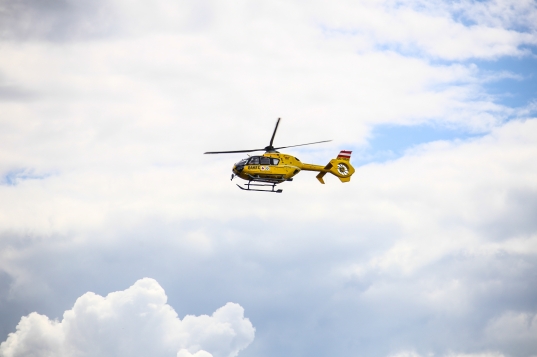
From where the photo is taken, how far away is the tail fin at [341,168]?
9706 centimetres

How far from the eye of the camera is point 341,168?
3831 inches

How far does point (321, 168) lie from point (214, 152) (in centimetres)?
1728

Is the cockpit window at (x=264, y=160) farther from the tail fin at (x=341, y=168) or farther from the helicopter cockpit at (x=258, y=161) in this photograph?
the tail fin at (x=341, y=168)

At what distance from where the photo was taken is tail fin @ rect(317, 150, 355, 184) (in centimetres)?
9706

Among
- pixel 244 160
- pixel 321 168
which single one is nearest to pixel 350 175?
pixel 321 168

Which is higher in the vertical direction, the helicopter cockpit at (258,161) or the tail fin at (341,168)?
the tail fin at (341,168)

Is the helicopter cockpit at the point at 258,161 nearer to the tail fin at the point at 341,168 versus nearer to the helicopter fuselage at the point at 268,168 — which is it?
the helicopter fuselage at the point at 268,168

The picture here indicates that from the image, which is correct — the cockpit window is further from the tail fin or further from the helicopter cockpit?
the tail fin

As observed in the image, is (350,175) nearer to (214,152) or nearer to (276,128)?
(276,128)

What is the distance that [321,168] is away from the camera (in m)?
96.4

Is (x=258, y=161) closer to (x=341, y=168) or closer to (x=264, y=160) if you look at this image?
(x=264, y=160)

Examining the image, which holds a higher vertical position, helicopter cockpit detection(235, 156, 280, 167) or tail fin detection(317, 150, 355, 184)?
tail fin detection(317, 150, 355, 184)

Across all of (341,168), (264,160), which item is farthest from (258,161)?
(341,168)

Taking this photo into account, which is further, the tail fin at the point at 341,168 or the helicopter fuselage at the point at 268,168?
the tail fin at the point at 341,168
